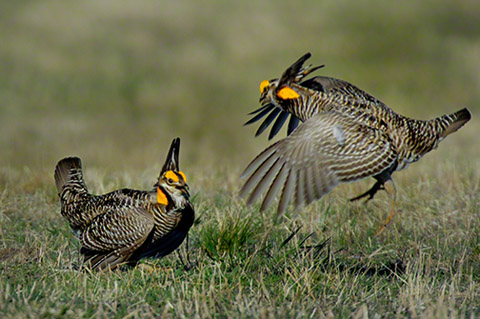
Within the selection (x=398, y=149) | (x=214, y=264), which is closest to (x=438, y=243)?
(x=398, y=149)

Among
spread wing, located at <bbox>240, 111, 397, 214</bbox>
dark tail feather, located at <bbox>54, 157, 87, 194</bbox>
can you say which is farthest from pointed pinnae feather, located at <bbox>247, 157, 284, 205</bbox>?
dark tail feather, located at <bbox>54, 157, 87, 194</bbox>

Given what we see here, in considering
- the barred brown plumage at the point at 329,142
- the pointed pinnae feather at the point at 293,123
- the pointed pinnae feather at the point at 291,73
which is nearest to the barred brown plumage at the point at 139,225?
the barred brown plumage at the point at 329,142

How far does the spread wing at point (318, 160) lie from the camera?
3996mm

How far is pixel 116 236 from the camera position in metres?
4.32

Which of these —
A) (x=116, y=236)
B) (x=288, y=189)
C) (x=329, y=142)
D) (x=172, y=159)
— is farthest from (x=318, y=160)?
(x=116, y=236)

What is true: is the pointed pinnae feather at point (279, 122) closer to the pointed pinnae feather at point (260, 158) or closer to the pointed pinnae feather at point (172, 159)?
the pointed pinnae feather at point (172, 159)

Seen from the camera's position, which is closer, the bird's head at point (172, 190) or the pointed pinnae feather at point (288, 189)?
the pointed pinnae feather at point (288, 189)

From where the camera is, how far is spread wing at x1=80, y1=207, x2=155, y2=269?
4281mm

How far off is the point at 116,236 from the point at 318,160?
1349 millimetres

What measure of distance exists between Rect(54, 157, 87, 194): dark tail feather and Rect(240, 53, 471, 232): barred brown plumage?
4.92ft

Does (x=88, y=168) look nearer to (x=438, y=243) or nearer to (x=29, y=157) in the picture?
(x=29, y=157)

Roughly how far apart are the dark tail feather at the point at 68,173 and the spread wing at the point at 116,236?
2.68ft

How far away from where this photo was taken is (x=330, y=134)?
4191mm

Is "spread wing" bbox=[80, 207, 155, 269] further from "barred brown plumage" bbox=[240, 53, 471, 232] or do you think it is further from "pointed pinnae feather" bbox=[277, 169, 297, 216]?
"pointed pinnae feather" bbox=[277, 169, 297, 216]
